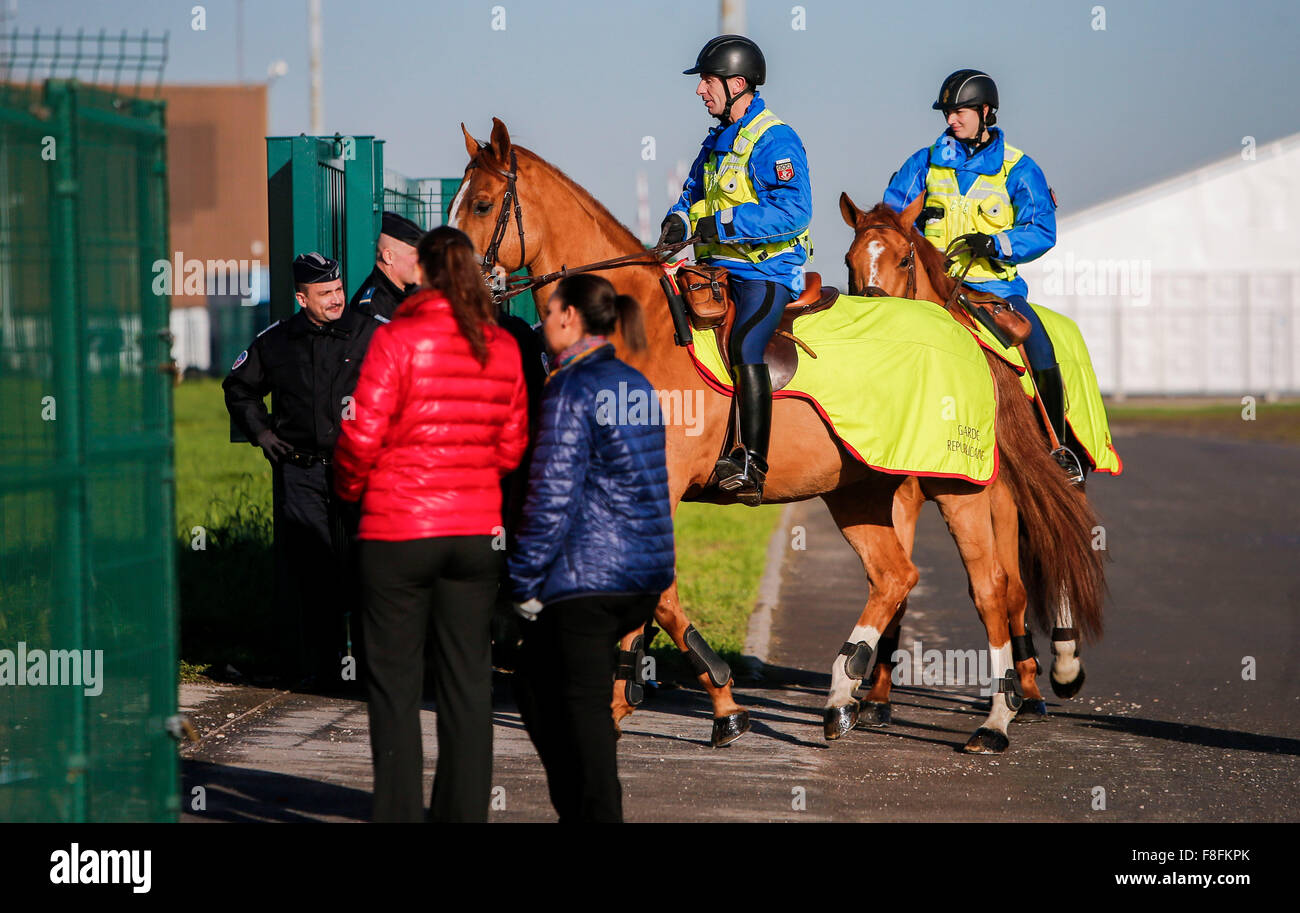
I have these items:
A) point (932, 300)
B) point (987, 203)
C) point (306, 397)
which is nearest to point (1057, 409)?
point (932, 300)

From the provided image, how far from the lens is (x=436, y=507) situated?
4.84 meters

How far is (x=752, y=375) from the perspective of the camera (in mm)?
7145

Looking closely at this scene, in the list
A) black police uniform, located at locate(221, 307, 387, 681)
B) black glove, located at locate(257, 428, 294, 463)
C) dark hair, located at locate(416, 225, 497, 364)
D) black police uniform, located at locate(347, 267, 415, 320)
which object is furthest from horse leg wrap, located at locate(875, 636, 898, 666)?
dark hair, located at locate(416, 225, 497, 364)

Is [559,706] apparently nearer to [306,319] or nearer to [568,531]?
[568,531]

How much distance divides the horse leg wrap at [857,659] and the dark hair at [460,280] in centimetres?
312

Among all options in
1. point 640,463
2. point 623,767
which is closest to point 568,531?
point 640,463

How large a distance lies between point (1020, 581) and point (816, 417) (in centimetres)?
161

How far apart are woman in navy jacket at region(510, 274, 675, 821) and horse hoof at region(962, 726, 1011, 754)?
115 inches

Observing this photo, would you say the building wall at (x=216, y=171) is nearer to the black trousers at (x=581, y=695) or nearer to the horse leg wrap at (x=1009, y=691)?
the horse leg wrap at (x=1009, y=691)

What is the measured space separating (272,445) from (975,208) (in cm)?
420

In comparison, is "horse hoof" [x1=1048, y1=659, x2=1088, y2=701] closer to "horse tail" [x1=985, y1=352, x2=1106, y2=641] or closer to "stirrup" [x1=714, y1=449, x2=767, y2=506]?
"horse tail" [x1=985, y1=352, x2=1106, y2=641]

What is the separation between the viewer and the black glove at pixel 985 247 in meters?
8.51

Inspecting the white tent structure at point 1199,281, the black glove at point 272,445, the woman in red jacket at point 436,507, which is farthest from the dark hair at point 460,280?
the white tent structure at point 1199,281

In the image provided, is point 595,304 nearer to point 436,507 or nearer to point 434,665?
point 436,507
